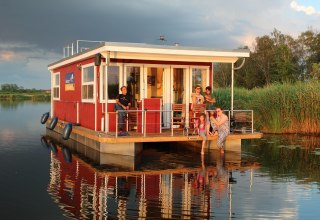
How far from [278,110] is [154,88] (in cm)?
834

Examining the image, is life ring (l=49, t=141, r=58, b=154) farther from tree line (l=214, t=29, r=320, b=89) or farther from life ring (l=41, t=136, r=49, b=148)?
tree line (l=214, t=29, r=320, b=89)

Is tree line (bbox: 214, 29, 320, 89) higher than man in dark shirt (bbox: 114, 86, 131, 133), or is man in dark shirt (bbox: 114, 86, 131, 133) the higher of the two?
tree line (bbox: 214, 29, 320, 89)

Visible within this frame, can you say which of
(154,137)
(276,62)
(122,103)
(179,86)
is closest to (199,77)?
(179,86)

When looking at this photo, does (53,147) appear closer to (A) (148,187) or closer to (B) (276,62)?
(A) (148,187)

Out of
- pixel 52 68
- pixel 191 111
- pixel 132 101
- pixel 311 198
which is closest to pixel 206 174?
pixel 311 198

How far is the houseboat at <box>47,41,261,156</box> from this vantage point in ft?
44.1

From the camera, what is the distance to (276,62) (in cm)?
4597

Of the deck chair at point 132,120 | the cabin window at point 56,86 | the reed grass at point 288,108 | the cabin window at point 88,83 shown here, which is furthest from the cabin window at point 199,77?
the cabin window at point 56,86

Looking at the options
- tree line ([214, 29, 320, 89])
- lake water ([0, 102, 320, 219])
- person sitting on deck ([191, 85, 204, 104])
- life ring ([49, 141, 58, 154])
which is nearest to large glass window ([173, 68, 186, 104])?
person sitting on deck ([191, 85, 204, 104])

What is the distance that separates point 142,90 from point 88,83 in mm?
2269

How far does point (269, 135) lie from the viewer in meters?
21.2

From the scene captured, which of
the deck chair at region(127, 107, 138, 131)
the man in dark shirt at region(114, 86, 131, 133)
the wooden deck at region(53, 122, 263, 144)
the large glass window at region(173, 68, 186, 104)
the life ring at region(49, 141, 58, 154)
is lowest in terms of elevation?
the life ring at region(49, 141, 58, 154)

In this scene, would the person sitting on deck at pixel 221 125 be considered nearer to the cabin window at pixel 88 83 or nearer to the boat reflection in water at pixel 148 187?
the boat reflection in water at pixel 148 187

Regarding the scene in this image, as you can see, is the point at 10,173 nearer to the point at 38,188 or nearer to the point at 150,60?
the point at 38,188
